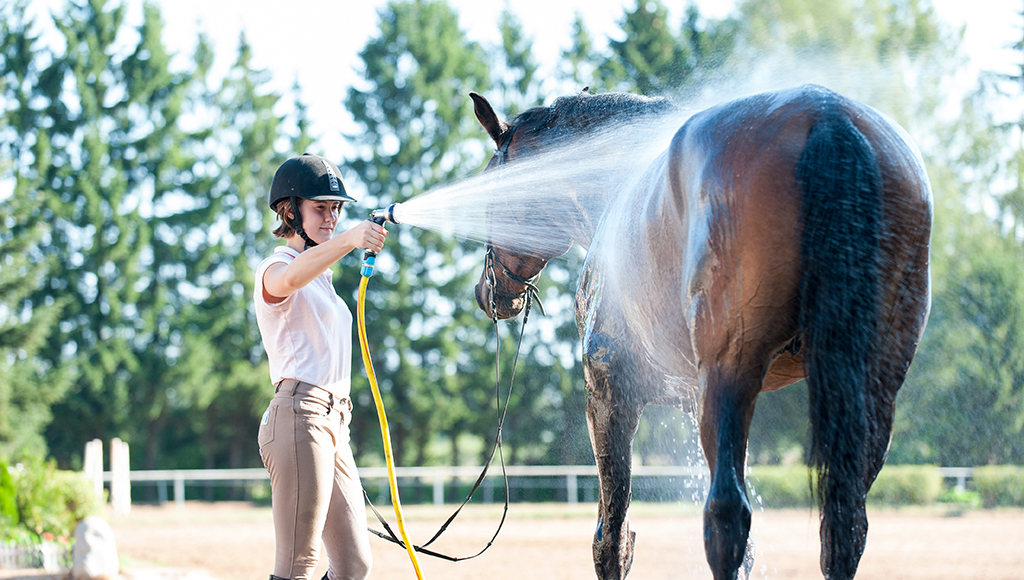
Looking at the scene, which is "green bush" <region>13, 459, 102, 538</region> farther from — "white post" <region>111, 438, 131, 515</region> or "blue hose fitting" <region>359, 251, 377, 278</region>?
"white post" <region>111, 438, 131, 515</region>

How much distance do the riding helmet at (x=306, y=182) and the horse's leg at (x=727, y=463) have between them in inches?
60.0

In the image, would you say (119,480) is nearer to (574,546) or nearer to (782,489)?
(574,546)

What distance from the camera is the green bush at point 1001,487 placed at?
51.7 feet

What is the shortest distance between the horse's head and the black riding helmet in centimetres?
90

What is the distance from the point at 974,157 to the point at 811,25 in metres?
5.11

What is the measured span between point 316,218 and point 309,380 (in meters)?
0.61

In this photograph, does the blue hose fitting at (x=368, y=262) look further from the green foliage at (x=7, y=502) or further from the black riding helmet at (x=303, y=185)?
the green foliage at (x=7, y=502)

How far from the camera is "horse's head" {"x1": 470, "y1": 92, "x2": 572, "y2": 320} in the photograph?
3.79 metres

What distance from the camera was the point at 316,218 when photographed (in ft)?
10.0

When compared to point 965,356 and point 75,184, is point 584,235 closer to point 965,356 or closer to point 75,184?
point 965,356

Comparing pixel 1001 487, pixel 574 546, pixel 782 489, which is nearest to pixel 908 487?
pixel 1001 487

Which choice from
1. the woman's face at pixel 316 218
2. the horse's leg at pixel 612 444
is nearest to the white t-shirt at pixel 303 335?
the woman's face at pixel 316 218

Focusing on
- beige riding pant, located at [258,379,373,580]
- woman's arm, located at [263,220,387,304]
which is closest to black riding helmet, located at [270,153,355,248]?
woman's arm, located at [263,220,387,304]

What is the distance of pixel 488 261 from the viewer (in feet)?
13.3
